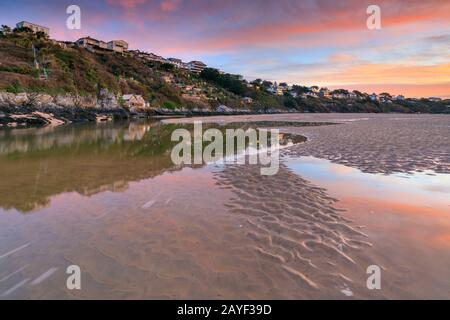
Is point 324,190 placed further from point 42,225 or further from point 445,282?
point 42,225

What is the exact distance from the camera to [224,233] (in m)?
6.27

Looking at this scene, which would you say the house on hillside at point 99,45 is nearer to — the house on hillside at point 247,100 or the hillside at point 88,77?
the hillside at point 88,77

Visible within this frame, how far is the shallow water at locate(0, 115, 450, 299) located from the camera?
4281 millimetres

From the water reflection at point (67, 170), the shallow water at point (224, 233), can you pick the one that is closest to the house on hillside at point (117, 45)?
the water reflection at point (67, 170)

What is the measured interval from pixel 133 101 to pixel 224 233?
9273 cm

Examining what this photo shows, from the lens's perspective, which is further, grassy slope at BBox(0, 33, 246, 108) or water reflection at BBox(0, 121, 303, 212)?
grassy slope at BBox(0, 33, 246, 108)

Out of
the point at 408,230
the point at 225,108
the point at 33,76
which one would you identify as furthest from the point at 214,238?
the point at 225,108

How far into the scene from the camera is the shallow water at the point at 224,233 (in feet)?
14.0

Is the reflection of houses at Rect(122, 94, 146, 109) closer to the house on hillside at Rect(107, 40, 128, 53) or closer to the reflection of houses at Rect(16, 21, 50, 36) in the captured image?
the reflection of houses at Rect(16, 21, 50, 36)

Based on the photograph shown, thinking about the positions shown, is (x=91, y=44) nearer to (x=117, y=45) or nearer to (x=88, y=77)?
(x=117, y=45)

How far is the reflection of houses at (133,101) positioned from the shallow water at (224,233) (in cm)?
8063

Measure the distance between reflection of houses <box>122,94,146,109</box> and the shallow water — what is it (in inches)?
3174

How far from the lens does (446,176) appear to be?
11656mm

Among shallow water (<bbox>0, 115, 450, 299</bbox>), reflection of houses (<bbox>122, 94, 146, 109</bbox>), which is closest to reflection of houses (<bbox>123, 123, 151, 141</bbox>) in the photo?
shallow water (<bbox>0, 115, 450, 299</bbox>)
